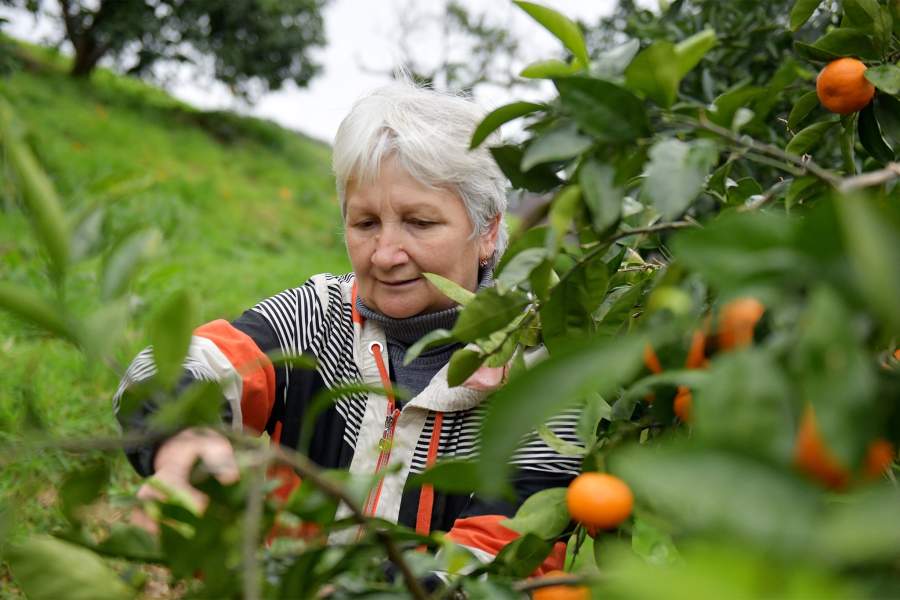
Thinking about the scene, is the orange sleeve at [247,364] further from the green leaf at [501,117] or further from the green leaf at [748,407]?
the green leaf at [748,407]

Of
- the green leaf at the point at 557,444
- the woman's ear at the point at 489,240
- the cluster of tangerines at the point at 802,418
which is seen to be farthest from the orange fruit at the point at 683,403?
the woman's ear at the point at 489,240

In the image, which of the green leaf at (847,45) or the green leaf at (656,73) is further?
the green leaf at (847,45)

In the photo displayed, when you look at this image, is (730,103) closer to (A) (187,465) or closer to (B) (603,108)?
(B) (603,108)

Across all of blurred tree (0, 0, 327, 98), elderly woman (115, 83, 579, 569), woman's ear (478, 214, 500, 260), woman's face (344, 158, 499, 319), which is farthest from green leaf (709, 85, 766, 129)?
blurred tree (0, 0, 327, 98)

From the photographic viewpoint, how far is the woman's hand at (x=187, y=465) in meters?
0.53

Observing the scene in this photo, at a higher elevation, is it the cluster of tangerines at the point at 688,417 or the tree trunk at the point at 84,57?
the tree trunk at the point at 84,57

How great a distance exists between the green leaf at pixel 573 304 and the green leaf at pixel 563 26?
17cm

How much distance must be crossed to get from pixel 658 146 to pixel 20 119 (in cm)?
35

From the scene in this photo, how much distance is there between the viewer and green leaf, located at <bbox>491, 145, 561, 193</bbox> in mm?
673

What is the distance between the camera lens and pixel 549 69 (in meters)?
0.60

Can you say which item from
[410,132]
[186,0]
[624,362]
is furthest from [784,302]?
[186,0]

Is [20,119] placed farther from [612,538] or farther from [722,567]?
[612,538]

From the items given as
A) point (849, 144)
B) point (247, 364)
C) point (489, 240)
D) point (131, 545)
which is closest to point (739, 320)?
point (131, 545)

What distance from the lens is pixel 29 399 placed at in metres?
0.48
